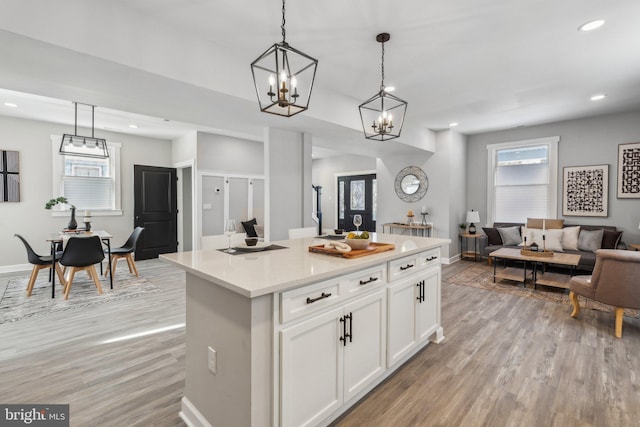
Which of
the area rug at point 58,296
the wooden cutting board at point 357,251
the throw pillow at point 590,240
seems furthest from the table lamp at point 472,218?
the area rug at point 58,296

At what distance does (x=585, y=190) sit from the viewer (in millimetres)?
5586

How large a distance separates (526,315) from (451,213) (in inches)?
121

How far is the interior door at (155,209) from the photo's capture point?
21.9 ft

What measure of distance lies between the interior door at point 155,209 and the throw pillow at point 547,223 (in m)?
7.65

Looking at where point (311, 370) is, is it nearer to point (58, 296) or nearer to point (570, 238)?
point (58, 296)

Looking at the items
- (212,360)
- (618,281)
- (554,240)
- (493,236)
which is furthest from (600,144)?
(212,360)

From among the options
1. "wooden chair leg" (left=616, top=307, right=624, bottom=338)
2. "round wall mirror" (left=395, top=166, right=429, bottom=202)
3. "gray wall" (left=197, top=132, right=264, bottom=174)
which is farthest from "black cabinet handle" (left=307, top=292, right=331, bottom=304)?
"round wall mirror" (left=395, top=166, right=429, bottom=202)

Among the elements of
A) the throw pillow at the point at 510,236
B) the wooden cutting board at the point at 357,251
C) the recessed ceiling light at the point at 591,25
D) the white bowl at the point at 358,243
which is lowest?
the throw pillow at the point at 510,236

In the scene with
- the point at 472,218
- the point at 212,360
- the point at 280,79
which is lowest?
the point at 212,360

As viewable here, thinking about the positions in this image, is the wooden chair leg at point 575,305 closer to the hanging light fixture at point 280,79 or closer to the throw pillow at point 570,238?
the throw pillow at point 570,238

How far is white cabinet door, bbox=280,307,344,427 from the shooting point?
145cm

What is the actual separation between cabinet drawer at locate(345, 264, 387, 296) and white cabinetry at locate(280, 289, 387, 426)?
2.4 inches

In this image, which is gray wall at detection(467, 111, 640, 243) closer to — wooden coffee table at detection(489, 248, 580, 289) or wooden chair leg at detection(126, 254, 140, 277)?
wooden coffee table at detection(489, 248, 580, 289)

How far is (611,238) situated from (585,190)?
100cm
